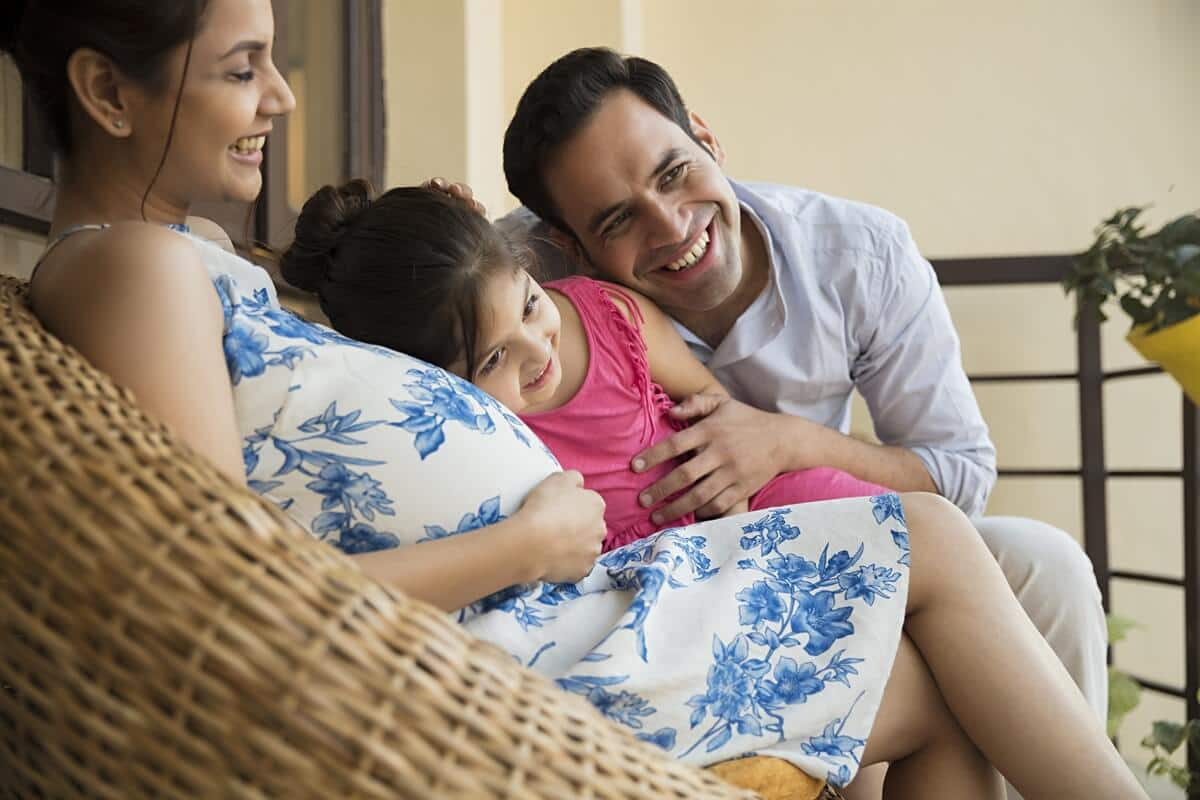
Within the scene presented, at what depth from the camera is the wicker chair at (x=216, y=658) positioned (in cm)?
58

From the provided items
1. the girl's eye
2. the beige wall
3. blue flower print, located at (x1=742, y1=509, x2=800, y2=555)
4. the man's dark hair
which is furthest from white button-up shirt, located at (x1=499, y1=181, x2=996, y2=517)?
the beige wall

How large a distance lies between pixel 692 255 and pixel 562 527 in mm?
902

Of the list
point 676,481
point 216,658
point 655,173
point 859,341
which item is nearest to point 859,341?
point 859,341

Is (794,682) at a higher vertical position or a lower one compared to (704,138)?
lower

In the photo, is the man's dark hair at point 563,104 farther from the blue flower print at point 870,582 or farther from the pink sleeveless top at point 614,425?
the blue flower print at point 870,582

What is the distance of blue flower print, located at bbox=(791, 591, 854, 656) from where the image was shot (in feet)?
3.35

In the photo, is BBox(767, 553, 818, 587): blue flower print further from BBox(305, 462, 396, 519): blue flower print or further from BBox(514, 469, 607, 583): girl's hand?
BBox(305, 462, 396, 519): blue flower print

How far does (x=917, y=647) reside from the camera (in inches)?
43.2

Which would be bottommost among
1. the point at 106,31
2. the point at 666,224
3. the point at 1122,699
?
the point at 1122,699

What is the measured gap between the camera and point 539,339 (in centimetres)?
136

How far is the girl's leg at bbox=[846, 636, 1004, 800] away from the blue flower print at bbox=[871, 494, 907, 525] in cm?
12

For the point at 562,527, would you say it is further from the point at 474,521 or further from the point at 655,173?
the point at 655,173

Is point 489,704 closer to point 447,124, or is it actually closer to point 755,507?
→ point 755,507

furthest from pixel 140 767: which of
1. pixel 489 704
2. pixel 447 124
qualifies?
pixel 447 124
